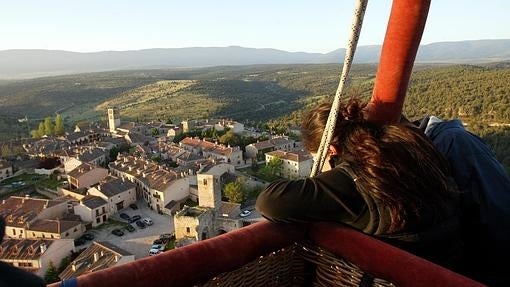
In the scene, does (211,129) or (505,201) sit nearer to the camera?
(505,201)

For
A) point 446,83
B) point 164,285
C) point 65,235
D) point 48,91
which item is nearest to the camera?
point 164,285

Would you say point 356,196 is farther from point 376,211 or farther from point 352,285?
point 352,285

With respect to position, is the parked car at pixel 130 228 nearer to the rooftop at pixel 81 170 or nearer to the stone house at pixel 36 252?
the stone house at pixel 36 252

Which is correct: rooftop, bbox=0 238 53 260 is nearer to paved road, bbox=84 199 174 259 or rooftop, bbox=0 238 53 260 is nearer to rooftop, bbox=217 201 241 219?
paved road, bbox=84 199 174 259

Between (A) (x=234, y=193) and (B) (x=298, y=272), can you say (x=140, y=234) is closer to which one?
(A) (x=234, y=193)

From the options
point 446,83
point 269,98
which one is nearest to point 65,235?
point 446,83

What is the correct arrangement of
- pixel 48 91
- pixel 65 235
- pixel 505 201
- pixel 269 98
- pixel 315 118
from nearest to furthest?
1. pixel 505 201
2. pixel 315 118
3. pixel 65 235
4. pixel 269 98
5. pixel 48 91

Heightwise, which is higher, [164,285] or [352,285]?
[164,285]
